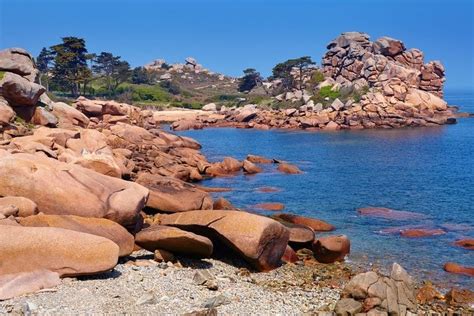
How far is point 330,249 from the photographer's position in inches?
860

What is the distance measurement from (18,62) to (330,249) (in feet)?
98.7

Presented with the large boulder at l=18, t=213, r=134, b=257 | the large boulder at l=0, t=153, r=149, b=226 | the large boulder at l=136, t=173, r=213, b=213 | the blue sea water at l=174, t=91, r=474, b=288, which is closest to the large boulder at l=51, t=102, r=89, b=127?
the blue sea water at l=174, t=91, r=474, b=288

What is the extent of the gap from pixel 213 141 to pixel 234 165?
29134 millimetres

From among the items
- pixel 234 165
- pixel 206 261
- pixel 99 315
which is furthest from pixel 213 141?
pixel 99 315

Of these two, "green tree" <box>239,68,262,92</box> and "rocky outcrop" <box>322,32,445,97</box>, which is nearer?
"rocky outcrop" <box>322,32,445,97</box>

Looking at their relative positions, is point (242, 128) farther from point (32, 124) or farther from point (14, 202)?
point (14, 202)

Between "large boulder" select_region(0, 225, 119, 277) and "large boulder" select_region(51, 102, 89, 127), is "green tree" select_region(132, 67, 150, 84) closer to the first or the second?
"large boulder" select_region(51, 102, 89, 127)

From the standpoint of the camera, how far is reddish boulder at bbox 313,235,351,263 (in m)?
21.9

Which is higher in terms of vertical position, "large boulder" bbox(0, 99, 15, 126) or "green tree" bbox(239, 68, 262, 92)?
"green tree" bbox(239, 68, 262, 92)

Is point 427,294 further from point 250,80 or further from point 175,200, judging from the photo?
point 250,80

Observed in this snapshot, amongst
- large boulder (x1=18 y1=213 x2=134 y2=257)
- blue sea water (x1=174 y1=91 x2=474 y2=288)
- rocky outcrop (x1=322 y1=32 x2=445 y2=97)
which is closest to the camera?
large boulder (x1=18 y1=213 x2=134 y2=257)

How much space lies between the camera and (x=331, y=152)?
203 feet

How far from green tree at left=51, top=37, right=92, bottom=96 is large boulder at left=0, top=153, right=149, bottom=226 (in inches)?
3338

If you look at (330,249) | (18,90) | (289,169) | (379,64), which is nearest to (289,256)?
(330,249)
